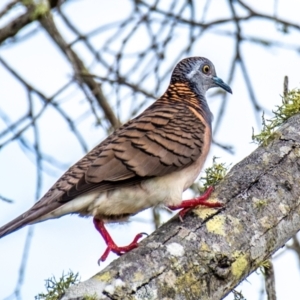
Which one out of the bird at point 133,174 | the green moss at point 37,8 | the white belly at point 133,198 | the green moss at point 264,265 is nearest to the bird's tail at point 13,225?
the bird at point 133,174

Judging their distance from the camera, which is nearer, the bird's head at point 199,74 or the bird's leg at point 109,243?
the bird's leg at point 109,243

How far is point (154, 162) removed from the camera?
4125mm

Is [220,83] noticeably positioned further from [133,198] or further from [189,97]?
[133,198]

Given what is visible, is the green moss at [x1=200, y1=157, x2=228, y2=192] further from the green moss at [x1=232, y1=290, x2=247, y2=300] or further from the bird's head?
the bird's head

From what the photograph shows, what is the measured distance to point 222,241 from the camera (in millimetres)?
3004

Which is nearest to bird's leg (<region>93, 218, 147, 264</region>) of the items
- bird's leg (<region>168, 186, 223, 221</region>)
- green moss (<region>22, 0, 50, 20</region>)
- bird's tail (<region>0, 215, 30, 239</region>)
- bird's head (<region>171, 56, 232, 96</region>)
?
bird's leg (<region>168, 186, 223, 221</region>)

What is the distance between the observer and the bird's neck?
494 cm

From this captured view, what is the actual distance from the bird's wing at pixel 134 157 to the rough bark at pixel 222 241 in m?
0.72

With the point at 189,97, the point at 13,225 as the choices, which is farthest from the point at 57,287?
the point at 189,97

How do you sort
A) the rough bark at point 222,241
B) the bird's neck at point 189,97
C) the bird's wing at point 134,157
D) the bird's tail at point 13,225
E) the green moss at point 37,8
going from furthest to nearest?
the bird's neck at point 189,97 → the green moss at point 37,8 → the bird's wing at point 134,157 → the bird's tail at point 13,225 → the rough bark at point 222,241

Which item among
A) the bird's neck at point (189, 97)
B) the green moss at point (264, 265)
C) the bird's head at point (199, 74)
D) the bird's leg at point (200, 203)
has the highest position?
the bird's head at point (199, 74)

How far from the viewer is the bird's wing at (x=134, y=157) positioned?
3.76m

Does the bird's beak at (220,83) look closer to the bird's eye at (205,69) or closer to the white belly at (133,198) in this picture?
the bird's eye at (205,69)

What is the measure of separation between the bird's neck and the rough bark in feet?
4.53
